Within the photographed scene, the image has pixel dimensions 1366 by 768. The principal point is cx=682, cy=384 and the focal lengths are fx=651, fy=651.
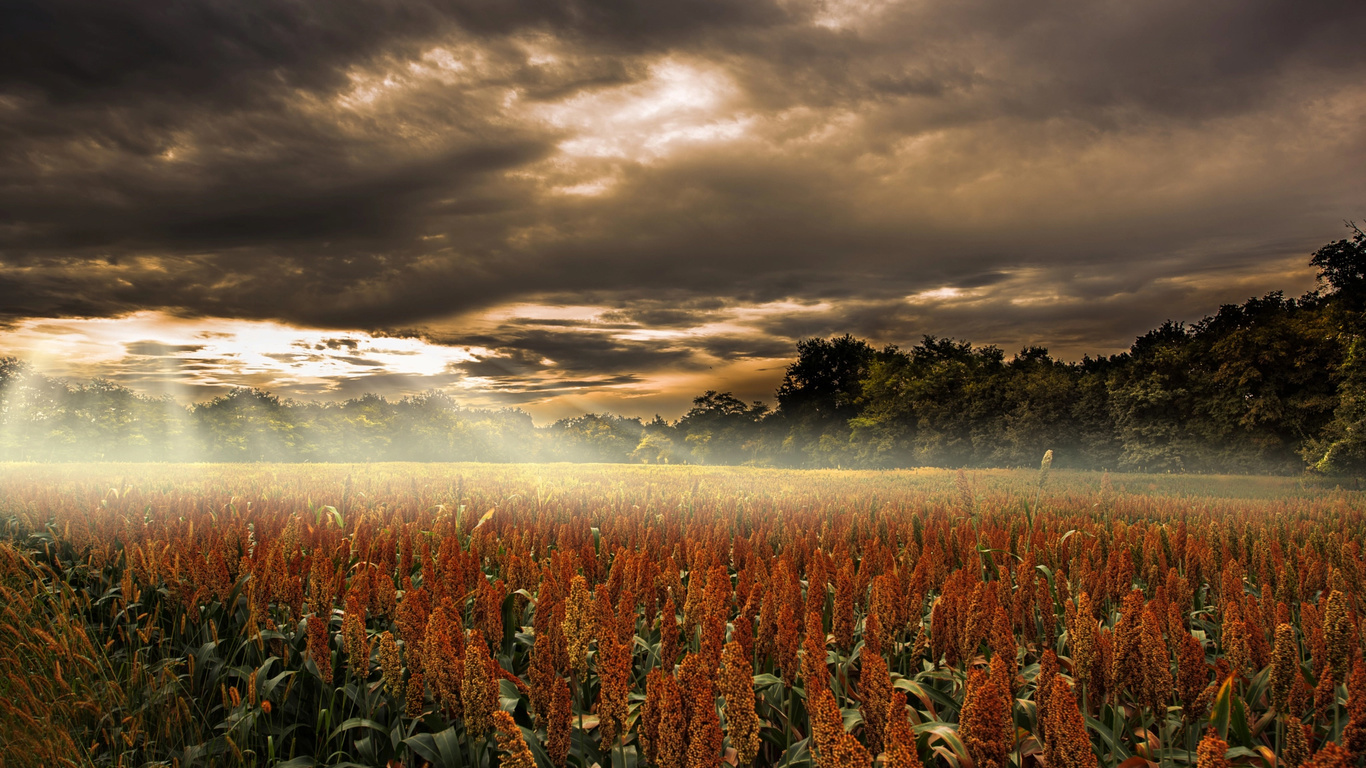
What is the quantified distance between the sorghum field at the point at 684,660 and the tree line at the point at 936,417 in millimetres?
26678

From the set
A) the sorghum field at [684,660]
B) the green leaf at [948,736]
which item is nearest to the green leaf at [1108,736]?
the sorghum field at [684,660]

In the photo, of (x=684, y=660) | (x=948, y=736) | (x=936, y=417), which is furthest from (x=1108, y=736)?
(x=936, y=417)

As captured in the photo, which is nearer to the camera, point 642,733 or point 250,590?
point 642,733

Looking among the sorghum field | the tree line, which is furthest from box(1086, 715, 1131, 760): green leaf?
the tree line

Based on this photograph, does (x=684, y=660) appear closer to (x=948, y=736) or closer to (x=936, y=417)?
(x=948, y=736)

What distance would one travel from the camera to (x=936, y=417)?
48062 mm

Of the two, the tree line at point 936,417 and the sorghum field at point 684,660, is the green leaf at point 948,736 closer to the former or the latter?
the sorghum field at point 684,660

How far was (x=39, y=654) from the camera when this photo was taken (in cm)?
402

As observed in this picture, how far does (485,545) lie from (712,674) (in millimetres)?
3409

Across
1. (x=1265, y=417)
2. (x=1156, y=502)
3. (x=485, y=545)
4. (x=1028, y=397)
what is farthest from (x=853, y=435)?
(x=485, y=545)

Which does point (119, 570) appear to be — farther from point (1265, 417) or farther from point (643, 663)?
point (1265, 417)

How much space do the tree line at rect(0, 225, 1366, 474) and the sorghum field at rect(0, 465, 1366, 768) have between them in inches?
1050

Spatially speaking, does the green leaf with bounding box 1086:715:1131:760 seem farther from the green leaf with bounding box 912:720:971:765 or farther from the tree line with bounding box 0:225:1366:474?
the tree line with bounding box 0:225:1366:474

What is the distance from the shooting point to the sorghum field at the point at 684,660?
1897 millimetres
